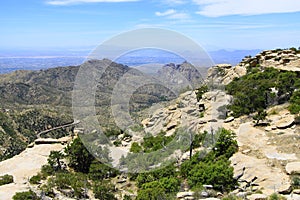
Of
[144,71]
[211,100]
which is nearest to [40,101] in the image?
[211,100]

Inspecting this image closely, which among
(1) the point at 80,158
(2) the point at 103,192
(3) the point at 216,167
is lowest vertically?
(1) the point at 80,158

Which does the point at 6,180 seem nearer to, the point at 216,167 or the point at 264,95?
the point at 216,167

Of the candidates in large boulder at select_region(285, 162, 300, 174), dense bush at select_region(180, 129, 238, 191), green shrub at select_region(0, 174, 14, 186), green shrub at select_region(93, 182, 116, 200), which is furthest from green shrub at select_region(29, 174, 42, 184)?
large boulder at select_region(285, 162, 300, 174)

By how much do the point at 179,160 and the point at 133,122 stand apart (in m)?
8.86

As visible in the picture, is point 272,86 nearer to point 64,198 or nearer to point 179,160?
point 179,160

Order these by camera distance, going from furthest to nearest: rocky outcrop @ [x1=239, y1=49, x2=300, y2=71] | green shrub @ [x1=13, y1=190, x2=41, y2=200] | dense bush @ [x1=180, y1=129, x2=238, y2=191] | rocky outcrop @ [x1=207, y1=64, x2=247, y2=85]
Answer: rocky outcrop @ [x1=207, y1=64, x2=247, y2=85]
rocky outcrop @ [x1=239, y1=49, x2=300, y2=71]
green shrub @ [x1=13, y1=190, x2=41, y2=200]
dense bush @ [x1=180, y1=129, x2=238, y2=191]

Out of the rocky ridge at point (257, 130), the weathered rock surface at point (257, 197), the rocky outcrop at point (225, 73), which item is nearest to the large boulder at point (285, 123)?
the rocky ridge at point (257, 130)

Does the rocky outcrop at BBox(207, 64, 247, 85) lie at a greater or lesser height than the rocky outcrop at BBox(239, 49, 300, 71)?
lesser

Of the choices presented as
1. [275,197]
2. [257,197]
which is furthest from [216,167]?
[275,197]

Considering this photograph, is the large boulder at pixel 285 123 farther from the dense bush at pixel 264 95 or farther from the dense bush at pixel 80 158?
the dense bush at pixel 80 158

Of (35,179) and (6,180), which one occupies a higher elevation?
(35,179)

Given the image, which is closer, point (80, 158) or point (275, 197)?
point (275, 197)

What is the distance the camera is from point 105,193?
69.5ft

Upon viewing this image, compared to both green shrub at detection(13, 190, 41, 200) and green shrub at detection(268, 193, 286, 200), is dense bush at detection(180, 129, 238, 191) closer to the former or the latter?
green shrub at detection(268, 193, 286, 200)
